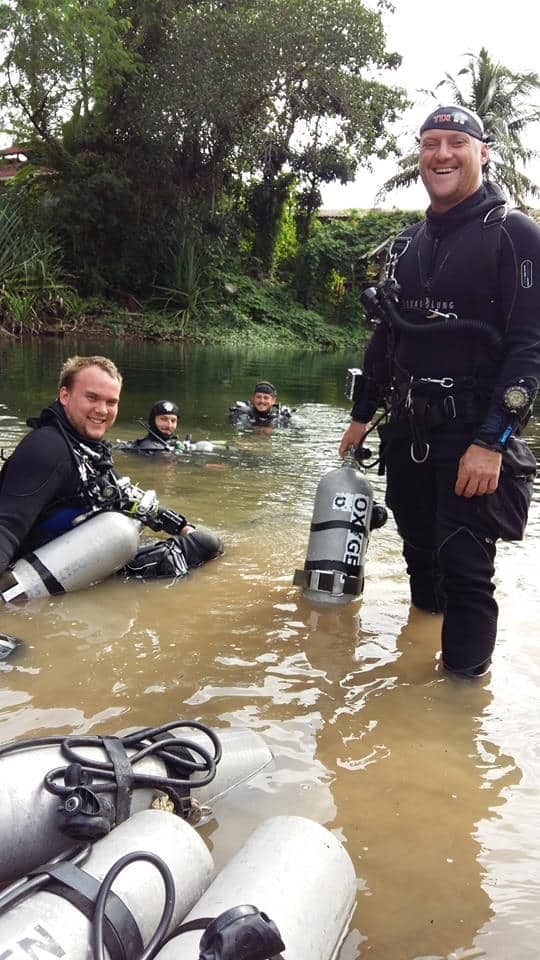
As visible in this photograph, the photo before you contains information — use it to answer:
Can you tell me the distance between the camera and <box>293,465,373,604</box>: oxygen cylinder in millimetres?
3951

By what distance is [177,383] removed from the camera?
1548 centimetres

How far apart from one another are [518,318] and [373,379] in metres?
1.00

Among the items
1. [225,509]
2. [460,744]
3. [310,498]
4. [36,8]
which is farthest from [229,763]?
[36,8]

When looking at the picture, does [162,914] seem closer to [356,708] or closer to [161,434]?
[356,708]

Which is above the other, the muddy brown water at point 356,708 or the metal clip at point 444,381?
the metal clip at point 444,381

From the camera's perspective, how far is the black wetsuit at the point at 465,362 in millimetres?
2963

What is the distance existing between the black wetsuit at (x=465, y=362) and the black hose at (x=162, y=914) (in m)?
1.85

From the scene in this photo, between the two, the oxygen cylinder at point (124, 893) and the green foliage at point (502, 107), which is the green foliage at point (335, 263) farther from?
the oxygen cylinder at point (124, 893)

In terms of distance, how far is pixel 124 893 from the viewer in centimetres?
153

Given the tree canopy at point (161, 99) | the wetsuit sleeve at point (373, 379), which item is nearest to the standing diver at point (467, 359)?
the wetsuit sleeve at point (373, 379)

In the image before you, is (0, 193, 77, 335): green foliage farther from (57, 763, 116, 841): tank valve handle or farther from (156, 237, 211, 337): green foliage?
(57, 763, 116, 841): tank valve handle

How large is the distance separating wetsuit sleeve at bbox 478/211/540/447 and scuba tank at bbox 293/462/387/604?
3.54 feet

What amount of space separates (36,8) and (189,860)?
27.8 metres

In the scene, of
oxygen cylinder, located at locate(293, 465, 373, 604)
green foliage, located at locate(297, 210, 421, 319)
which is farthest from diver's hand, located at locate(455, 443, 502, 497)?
green foliage, located at locate(297, 210, 421, 319)
